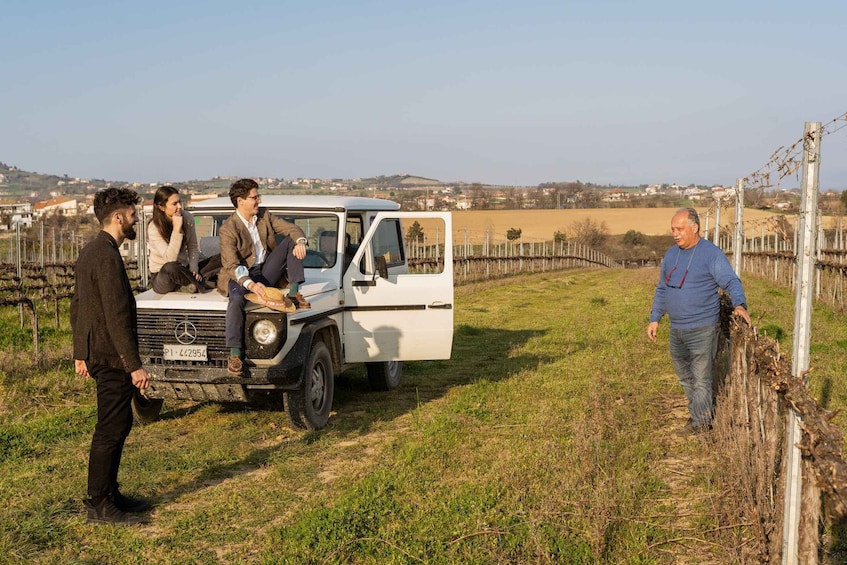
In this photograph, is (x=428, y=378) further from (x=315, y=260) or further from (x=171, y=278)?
(x=171, y=278)

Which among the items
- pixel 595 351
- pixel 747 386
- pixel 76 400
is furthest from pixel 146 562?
pixel 595 351

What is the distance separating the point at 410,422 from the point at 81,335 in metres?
3.60

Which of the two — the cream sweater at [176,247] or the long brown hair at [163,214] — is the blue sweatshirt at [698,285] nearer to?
the cream sweater at [176,247]

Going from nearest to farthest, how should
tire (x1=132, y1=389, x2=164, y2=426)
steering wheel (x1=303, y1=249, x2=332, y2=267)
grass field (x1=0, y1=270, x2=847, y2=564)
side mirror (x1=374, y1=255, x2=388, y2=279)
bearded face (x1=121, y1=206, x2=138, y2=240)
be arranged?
grass field (x1=0, y1=270, x2=847, y2=564)
bearded face (x1=121, y1=206, x2=138, y2=240)
tire (x1=132, y1=389, x2=164, y2=426)
side mirror (x1=374, y1=255, x2=388, y2=279)
steering wheel (x1=303, y1=249, x2=332, y2=267)

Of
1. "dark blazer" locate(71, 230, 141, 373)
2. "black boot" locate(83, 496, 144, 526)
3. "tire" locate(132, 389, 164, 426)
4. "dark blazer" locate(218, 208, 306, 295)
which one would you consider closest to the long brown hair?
"dark blazer" locate(218, 208, 306, 295)

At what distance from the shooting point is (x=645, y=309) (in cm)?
1806

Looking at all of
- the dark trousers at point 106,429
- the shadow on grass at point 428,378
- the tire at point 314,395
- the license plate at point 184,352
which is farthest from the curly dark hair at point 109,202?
the shadow on grass at point 428,378

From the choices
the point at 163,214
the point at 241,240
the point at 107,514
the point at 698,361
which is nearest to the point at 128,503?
the point at 107,514

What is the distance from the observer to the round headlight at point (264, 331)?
22.6 ft

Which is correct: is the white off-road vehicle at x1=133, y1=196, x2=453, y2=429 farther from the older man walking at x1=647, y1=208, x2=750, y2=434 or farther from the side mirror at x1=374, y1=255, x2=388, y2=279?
the older man walking at x1=647, y1=208, x2=750, y2=434

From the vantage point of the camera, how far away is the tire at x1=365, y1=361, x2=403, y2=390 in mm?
9281

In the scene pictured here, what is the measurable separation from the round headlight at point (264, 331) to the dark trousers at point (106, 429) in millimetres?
1736

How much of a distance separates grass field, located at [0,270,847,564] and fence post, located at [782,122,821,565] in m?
0.74

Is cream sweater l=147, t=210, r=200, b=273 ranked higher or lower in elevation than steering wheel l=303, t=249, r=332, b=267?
higher
